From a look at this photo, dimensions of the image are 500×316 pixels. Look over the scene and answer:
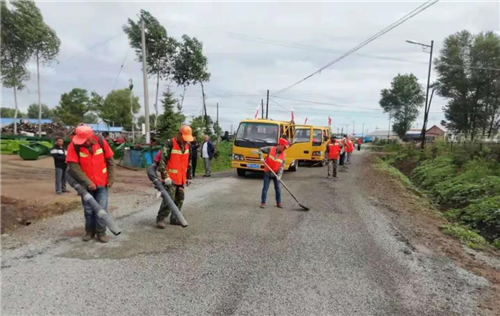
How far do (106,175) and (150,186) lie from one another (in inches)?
246

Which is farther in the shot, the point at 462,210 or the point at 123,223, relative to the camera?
the point at 462,210

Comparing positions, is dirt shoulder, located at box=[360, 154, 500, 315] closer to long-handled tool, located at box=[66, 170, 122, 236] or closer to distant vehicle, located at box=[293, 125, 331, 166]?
long-handled tool, located at box=[66, 170, 122, 236]

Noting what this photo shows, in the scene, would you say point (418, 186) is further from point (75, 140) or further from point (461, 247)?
point (75, 140)

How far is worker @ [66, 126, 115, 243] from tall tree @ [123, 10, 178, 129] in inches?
887

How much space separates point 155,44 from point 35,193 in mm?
20822

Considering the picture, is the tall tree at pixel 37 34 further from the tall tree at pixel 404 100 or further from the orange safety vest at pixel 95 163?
the tall tree at pixel 404 100

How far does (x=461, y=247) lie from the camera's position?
254 inches

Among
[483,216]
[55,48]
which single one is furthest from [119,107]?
[483,216]

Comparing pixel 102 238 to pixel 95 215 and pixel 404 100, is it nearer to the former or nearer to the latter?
pixel 95 215

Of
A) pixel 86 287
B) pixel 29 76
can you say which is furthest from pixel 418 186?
pixel 29 76

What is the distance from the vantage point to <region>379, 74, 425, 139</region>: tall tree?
84.2 metres

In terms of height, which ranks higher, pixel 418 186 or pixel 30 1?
pixel 30 1

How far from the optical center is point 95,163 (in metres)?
5.45

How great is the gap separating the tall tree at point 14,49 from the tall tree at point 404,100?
73.7 m
